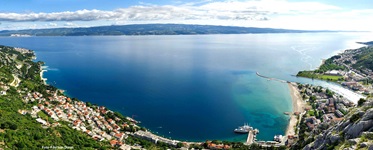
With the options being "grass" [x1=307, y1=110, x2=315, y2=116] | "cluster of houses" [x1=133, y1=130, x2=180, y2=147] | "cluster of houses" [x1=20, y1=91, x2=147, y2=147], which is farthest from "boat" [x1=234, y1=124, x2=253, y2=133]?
"cluster of houses" [x1=20, y1=91, x2=147, y2=147]

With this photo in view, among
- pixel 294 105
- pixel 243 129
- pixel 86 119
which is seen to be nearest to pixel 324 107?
pixel 294 105

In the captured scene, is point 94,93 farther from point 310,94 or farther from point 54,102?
point 310,94

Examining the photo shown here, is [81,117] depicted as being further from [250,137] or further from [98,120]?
[250,137]

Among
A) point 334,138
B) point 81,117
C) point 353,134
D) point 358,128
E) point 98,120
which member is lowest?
point 98,120

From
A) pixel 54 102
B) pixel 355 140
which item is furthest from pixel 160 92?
pixel 355 140

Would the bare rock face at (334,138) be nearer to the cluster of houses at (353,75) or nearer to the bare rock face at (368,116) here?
the bare rock face at (368,116)

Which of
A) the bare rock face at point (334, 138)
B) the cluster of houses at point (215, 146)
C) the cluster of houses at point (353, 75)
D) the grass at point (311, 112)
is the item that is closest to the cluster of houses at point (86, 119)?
the cluster of houses at point (215, 146)
